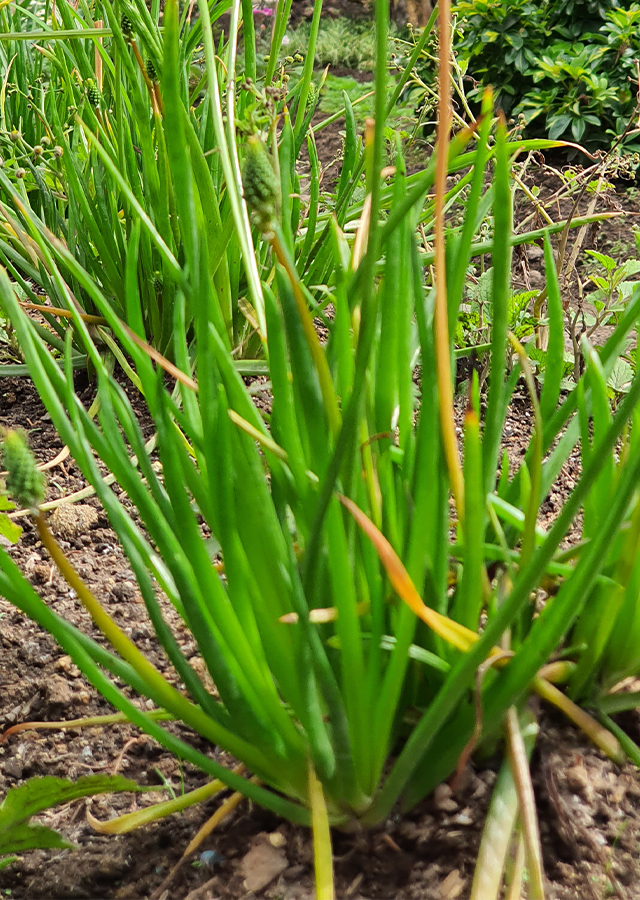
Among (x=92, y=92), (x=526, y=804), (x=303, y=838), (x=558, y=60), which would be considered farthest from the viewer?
(x=558, y=60)

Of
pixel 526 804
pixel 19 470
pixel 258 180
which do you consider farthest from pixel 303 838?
pixel 258 180

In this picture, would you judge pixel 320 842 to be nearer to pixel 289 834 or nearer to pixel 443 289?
pixel 289 834

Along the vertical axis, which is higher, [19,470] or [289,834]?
[19,470]

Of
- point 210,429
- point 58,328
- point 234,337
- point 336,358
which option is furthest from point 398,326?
point 58,328

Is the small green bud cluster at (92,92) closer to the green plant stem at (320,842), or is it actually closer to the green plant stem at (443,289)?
the green plant stem at (443,289)

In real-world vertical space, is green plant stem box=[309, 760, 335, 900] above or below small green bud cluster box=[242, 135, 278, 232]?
below

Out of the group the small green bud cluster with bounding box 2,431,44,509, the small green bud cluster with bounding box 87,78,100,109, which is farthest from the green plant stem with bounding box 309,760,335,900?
the small green bud cluster with bounding box 87,78,100,109

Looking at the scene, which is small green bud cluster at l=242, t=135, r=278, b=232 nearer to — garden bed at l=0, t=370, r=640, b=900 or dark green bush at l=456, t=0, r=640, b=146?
garden bed at l=0, t=370, r=640, b=900
